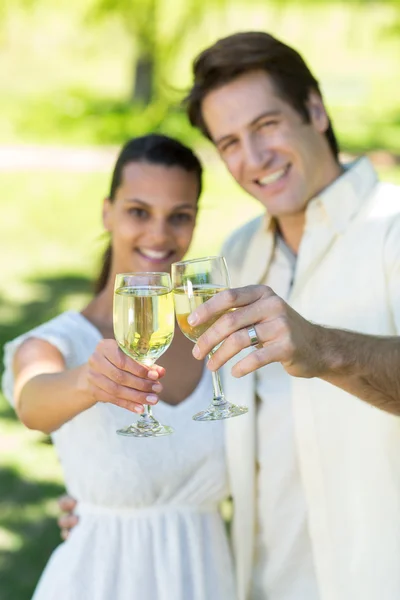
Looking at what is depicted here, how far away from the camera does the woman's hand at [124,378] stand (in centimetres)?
241

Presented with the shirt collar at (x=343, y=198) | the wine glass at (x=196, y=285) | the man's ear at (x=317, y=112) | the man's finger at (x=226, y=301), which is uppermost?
the man's ear at (x=317, y=112)

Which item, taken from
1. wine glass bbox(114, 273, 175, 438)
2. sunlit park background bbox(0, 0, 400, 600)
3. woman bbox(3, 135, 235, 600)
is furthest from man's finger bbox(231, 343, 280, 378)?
sunlit park background bbox(0, 0, 400, 600)

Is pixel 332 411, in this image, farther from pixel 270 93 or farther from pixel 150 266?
pixel 270 93

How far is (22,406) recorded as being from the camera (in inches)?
120

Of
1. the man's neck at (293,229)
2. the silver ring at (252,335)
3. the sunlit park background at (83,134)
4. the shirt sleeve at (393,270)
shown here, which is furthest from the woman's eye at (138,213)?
the sunlit park background at (83,134)

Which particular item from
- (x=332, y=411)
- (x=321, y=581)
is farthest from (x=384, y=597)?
(x=332, y=411)

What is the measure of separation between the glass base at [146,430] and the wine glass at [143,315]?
6.5 inches

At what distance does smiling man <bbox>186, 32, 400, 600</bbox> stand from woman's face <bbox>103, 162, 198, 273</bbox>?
25 centimetres

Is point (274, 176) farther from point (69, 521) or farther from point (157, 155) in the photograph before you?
point (69, 521)

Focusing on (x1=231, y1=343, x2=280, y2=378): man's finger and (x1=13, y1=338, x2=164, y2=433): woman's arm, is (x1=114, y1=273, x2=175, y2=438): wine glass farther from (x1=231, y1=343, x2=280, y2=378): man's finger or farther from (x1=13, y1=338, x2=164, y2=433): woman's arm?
(x1=231, y1=343, x2=280, y2=378): man's finger

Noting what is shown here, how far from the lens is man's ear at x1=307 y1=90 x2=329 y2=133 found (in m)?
3.64

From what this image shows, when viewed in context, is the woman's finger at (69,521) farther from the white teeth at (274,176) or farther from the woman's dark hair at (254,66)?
the woman's dark hair at (254,66)

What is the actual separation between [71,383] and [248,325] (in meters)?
0.66

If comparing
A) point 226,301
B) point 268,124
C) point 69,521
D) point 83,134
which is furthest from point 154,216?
point 83,134
